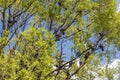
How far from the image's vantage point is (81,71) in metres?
19.7

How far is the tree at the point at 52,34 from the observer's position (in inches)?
529

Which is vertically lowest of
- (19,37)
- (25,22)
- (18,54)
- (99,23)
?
(18,54)

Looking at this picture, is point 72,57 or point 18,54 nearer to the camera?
point 18,54

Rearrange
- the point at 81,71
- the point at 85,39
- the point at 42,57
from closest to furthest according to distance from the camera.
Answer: the point at 42,57 → the point at 85,39 → the point at 81,71

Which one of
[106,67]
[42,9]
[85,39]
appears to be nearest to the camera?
[42,9]

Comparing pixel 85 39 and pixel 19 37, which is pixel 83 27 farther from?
pixel 19 37

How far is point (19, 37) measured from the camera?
48.5ft

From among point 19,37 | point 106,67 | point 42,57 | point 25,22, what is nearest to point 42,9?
point 25,22

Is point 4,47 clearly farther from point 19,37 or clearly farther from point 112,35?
point 112,35

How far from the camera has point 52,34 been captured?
1474cm

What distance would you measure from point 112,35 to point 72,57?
2034 mm

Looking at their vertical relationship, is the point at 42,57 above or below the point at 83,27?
below

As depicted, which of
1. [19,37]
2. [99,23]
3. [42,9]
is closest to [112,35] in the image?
[99,23]

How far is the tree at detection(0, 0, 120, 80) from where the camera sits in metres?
13.4
